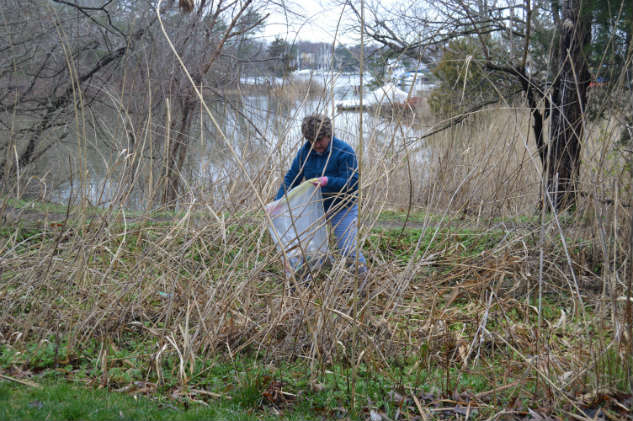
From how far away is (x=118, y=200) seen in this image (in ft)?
12.5

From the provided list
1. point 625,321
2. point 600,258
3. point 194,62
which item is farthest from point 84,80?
point 625,321

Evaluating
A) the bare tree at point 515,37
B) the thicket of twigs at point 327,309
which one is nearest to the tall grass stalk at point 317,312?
the thicket of twigs at point 327,309

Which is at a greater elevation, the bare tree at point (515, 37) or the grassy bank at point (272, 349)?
the bare tree at point (515, 37)

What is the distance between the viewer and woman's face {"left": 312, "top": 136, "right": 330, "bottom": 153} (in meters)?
4.61

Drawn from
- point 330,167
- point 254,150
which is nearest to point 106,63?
point 254,150

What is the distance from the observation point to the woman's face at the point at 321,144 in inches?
181

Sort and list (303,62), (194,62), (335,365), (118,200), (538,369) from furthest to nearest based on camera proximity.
A: (194,62) → (303,62) → (118,200) → (335,365) → (538,369)

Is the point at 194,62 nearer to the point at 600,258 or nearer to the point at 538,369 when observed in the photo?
the point at 600,258

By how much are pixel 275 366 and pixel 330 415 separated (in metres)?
0.58

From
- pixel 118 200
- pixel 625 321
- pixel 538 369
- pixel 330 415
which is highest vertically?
pixel 118 200

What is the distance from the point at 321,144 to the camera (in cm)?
468

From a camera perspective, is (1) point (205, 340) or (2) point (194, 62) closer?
(1) point (205, 340)

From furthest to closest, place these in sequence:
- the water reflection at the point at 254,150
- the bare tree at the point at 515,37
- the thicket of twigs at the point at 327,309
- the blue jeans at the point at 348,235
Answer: the bare tree at the point at 515,37 < the water reflection at the point at 254,150 < the blue jeans at the point at 348,235 < the thicket of twigs at the point at 327,309

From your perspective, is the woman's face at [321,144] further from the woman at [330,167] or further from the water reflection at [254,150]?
the water reflection at [254,150]
